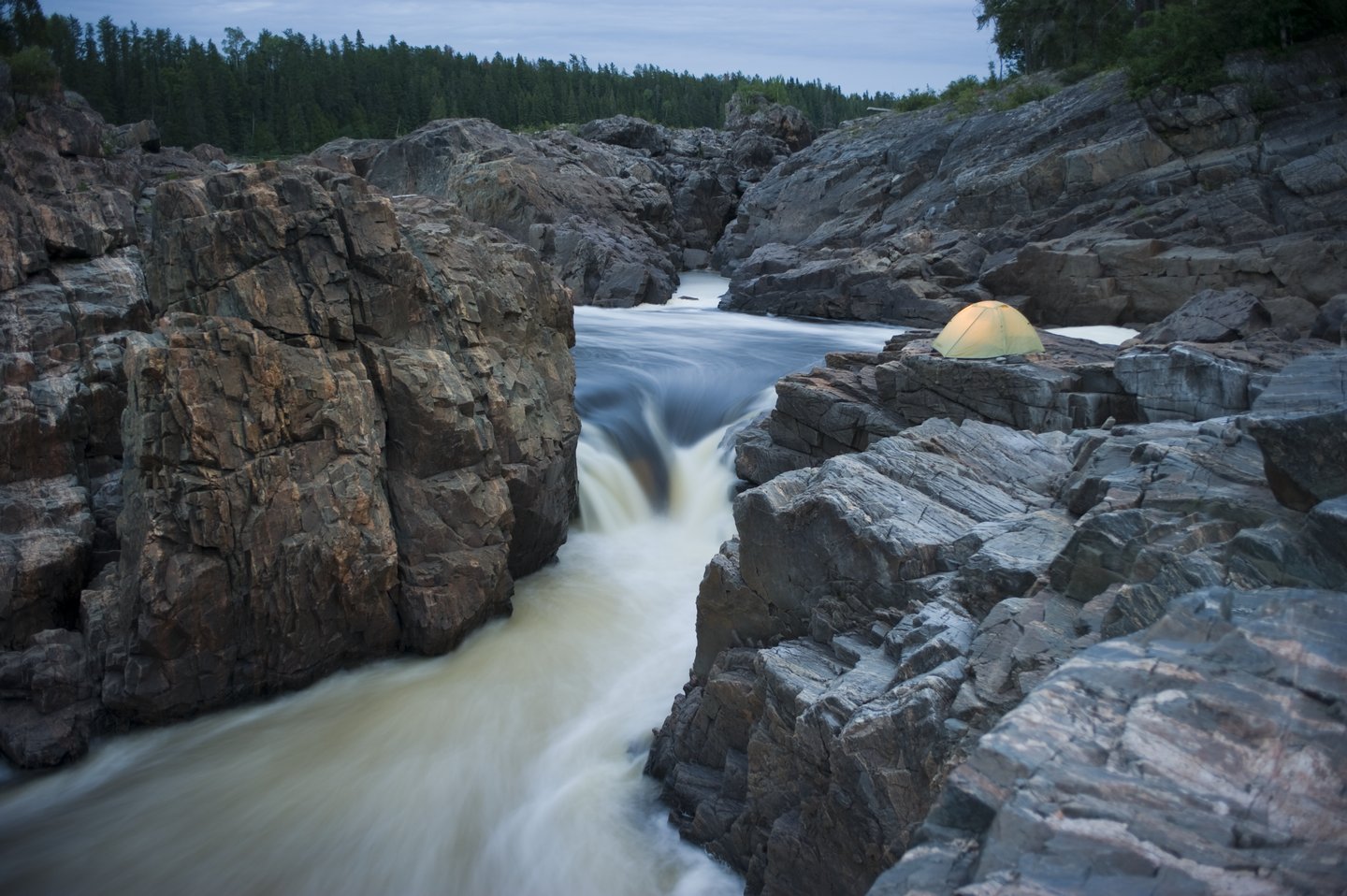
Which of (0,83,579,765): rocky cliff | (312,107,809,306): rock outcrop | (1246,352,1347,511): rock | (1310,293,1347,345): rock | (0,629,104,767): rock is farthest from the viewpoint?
(312,107,809,306): rock outcrop

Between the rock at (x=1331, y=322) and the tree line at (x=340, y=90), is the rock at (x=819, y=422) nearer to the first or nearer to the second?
the rock at (x=1331, y=322)

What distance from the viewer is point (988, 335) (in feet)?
45.6

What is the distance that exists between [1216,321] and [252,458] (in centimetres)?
1426

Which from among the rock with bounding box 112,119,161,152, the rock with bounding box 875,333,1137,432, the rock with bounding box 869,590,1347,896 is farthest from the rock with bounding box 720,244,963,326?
the rock with bounding box 869,590,1347,896

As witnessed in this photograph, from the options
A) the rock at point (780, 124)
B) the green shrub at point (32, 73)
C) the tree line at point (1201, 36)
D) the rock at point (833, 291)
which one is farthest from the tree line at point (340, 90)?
the tree line at point (1201, 36)

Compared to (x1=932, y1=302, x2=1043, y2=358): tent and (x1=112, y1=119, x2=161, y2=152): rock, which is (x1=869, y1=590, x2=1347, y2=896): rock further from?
(x1=112, y1=119, x2=161, y2=152): rock

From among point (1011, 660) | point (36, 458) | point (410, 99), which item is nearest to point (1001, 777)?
point (1011, 660)

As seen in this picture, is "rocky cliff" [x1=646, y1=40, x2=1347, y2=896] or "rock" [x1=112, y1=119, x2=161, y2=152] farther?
"rock" [x1=112, y1=119, x2=161, y2=152]

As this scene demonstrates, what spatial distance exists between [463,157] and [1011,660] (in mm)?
35466

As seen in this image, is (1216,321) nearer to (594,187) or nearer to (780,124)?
(594,187)

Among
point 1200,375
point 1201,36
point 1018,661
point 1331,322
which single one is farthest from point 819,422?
point 1201,36

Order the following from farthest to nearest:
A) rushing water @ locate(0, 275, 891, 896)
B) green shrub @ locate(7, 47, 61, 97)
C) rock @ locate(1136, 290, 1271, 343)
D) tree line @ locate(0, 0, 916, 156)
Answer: tree line @ locate(0, 0, 916, 156) < green shrub @ locate(7, 47, 61, 97) < rock @ locate(1136, 290, 1271, 343) < rushing water @ locate(0, 275, 891, 896)

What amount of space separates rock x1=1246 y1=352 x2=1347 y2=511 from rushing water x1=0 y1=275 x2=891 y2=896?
4.98 m

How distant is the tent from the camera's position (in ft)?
45.2
